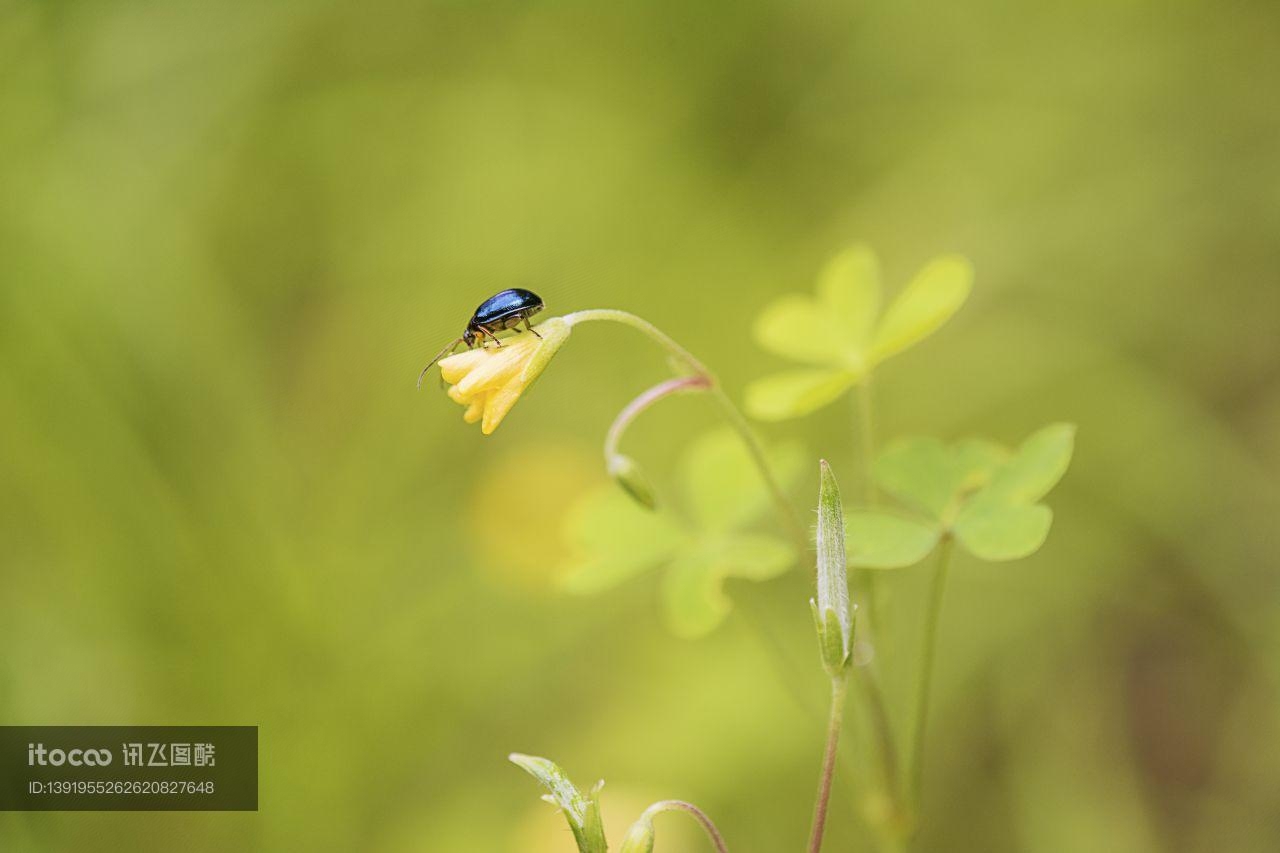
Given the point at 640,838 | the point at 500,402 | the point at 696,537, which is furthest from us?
the point at 696,537

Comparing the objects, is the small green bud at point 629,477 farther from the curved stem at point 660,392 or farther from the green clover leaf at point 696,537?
the green clover leaf at point 696,537

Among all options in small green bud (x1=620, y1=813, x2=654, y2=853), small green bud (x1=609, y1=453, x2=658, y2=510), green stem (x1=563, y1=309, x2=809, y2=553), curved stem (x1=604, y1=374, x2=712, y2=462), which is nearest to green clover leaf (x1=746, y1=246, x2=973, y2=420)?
green stem (x1=563, y1=309, x2=809, y2=553)

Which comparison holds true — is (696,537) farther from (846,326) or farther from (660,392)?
(660,392)

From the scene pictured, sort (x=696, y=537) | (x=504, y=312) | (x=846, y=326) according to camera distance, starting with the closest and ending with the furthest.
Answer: (x=504, y=312), (x=846, y=326), (x=696, y=537)

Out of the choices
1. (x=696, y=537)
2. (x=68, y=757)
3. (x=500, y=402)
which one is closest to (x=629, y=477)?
(x=500, y=402)

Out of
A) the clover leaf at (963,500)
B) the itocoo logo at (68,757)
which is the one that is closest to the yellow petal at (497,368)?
the clover leaf at (963,500)

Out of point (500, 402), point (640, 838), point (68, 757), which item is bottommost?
point (640, 838)
